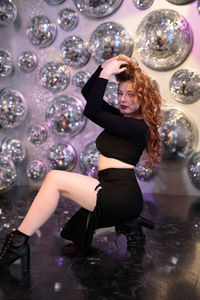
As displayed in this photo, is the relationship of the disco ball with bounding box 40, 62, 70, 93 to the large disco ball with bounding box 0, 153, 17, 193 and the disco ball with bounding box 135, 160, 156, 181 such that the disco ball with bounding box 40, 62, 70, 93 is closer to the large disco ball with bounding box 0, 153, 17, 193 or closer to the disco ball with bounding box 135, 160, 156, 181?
the large disco ball with bounding box 0, 153, 17, 193

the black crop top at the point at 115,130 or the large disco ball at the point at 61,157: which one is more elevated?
the black crop top at the point at 115,130

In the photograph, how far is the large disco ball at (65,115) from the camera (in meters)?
3.22

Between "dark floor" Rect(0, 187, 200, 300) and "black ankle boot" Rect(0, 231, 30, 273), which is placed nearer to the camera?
"dark floor" Rect(0, 187, 200, 300)

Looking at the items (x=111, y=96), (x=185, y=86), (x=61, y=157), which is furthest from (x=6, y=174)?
(x=185, y=86)

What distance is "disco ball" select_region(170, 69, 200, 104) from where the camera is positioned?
115 inches

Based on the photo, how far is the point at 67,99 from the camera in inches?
128

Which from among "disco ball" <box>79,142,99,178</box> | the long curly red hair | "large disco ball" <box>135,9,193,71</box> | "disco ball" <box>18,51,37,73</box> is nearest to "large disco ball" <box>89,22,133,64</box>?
"large disco ball" <box>135,9,193,71</box>

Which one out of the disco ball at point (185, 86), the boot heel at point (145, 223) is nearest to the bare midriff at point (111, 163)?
the boot heel at point (145, 223)

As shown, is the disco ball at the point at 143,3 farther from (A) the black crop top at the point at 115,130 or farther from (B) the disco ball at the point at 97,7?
(A) the black crop top at the point at 115,130

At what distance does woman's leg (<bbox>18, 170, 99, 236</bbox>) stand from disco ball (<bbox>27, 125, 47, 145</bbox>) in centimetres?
198

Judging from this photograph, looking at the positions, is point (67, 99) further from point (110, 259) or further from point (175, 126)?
point (110, 259)

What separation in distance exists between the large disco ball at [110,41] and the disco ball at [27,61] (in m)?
0.77

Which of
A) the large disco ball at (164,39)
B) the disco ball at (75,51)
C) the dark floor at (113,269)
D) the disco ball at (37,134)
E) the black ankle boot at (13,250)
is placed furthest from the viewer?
the disco ball at (37,134)

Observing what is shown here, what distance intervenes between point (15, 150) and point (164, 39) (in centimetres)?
193
